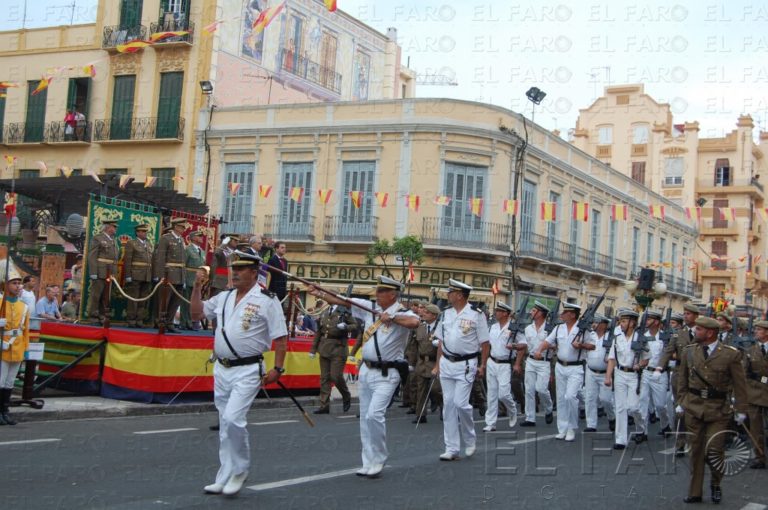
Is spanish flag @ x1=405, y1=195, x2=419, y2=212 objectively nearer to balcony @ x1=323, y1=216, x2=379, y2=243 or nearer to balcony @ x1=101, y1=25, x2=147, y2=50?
balcony @ x1=323, y1=216, x2=379, y2=243

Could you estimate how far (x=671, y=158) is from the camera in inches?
2589

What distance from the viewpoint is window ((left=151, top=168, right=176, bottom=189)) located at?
36.3 metres

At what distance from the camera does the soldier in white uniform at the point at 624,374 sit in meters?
13.2

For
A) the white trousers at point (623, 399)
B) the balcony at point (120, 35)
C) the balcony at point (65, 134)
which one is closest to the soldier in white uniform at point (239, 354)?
the white trousers at point (623, 399)

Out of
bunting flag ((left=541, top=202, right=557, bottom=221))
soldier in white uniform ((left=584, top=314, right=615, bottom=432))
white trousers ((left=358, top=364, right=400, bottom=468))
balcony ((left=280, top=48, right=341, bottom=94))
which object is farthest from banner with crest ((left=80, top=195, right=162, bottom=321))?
balcony ((left=280, top=48, right=341, bottom=94))

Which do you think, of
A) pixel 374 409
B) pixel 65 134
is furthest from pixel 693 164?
pixel 374 409

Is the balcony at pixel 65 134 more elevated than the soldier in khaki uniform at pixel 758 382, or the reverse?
the balcony at pixel 65 134

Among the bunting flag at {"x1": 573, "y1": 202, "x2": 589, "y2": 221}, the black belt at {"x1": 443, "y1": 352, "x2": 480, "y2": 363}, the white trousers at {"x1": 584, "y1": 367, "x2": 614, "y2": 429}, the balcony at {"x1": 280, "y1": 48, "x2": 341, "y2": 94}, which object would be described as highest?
the balcony at {"x1": 280, "y1": 48, "x2": 341, "y2": 94}

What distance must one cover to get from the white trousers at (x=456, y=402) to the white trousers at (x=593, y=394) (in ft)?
14.7

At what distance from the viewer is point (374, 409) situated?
9234mm

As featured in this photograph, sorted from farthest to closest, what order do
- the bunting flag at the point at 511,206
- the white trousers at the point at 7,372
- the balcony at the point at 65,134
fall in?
the balcony at the point at 65,134, the bunting flag at the point at 511,206, the white trousers at the point at 7,372

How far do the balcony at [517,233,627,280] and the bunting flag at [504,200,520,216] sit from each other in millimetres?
2234

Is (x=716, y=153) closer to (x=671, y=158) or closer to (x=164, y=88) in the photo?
(x=671, y=158)

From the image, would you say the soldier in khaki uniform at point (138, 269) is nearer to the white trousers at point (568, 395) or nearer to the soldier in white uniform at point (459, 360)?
the soldier in white uniform at point (459, 360)
